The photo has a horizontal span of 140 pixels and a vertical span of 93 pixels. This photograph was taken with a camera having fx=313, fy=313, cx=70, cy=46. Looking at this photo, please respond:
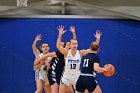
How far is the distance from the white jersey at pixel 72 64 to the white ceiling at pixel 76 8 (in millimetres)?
1289

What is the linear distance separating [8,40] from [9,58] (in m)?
0.45

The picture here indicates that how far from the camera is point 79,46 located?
7750 mm

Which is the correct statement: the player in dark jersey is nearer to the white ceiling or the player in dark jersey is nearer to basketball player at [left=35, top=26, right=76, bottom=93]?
basketball player at [left=35, top=26, right=76, bottom=93]

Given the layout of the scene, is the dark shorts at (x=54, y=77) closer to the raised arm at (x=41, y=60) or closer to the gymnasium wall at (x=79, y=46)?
the raised arm at (x=41, y=60)

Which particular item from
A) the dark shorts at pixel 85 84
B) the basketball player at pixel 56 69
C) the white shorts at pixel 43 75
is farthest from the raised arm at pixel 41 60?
the dark shorts at pixel 85 84

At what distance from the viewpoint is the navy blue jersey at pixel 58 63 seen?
23.5ft

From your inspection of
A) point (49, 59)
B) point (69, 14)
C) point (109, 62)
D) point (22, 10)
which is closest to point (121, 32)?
point (109, 62)

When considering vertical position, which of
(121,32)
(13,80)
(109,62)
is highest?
(121,32)

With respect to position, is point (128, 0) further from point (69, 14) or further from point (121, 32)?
point (69, 14)

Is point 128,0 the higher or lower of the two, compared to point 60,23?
higher

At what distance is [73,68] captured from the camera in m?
6.95

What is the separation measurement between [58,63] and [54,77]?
1.17 feet

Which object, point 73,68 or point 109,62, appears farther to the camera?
point 109,62

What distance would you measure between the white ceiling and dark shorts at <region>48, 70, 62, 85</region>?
1587 millimetres
